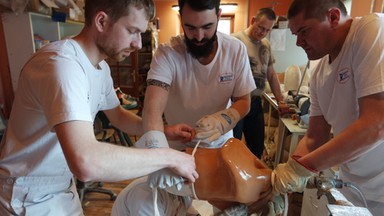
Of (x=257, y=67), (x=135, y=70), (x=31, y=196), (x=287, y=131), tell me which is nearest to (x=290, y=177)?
(x=31, y=196)

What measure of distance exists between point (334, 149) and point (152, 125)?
650mm

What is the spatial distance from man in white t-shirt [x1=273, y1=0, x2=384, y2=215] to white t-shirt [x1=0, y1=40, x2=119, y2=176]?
64 cm

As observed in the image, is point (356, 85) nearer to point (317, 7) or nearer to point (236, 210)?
point (317, 7)

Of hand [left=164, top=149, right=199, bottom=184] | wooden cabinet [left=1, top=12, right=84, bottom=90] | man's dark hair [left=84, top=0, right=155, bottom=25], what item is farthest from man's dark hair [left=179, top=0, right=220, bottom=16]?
wooden cabinet [left=1, top=12, right=84, bottom=90]

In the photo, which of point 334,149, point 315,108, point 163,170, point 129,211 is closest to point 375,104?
point 334,149

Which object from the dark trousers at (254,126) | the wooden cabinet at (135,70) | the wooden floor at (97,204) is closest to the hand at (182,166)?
the dark trousers at (254,126)

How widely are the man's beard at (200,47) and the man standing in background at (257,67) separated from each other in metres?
1.15

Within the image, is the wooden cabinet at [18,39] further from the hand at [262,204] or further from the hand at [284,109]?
the hand at [284,109]

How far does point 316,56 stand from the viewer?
42.7 inches

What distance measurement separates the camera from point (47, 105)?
2.33 feet

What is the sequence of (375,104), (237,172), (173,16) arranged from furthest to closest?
1. (173,16)
2. (375,104)
3. (237,172)

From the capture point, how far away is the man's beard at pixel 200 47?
121 centimetres

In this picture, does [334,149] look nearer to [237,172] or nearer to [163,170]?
[237,172]

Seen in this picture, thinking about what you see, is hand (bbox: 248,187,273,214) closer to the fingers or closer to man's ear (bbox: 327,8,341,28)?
the fingers
